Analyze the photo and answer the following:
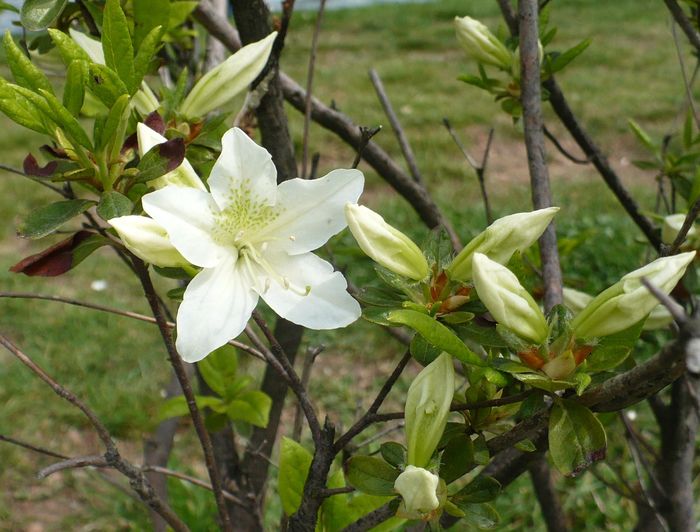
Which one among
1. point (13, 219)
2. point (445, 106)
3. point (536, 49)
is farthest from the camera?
point (445, 106)

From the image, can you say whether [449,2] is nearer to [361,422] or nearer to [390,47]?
[390,47]

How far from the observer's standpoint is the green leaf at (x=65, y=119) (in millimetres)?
635

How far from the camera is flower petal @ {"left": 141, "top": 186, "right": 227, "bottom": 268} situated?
2.07ft

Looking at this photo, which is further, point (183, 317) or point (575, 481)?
point (575, 481)

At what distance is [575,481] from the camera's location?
2.37m

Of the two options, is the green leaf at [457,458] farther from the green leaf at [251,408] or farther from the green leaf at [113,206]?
the green leaf at [251,408]

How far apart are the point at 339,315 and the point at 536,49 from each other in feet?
1.67

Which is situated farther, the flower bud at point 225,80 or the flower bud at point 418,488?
the flower bud at point 225,80

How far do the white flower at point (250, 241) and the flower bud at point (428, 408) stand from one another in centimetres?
8

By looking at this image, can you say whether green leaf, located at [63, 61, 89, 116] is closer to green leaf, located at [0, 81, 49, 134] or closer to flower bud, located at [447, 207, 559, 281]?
green leaf, located at [0, 81, 49, 134]

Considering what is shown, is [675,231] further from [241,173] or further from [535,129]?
[241,173]

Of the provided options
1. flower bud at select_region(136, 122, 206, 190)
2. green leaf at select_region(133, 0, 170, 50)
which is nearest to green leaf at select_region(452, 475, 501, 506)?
flower bud at select_region(136, 122, 206, 190)

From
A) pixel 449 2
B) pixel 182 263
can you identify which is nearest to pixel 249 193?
pixel 182 263

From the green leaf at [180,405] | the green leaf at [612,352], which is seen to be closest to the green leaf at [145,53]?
the green leaf at [612,352]
